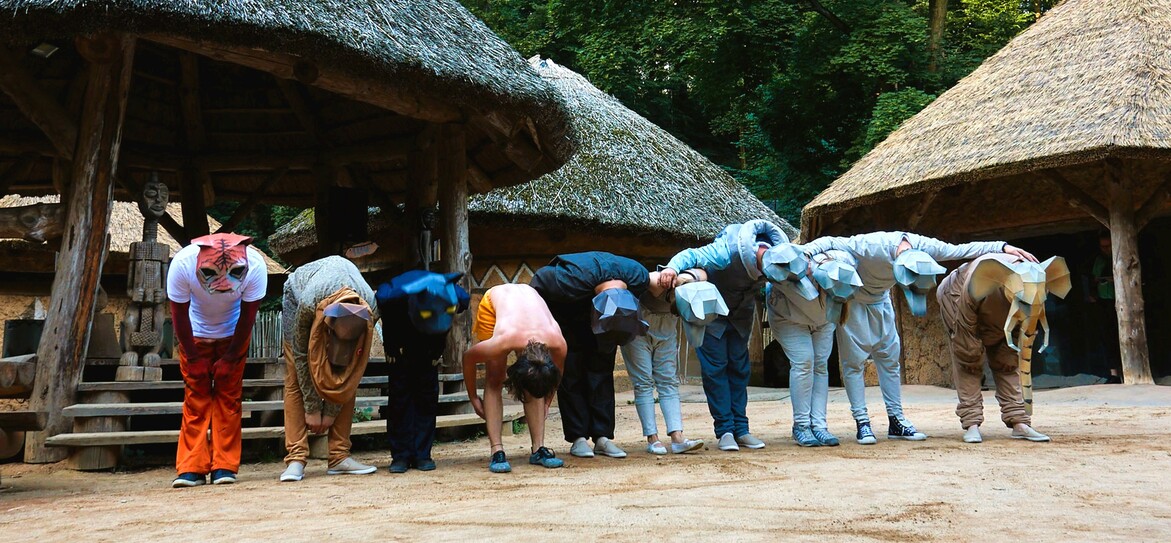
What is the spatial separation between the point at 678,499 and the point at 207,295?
2509mm

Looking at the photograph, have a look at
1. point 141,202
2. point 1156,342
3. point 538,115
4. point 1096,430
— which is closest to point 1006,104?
point 1156,342

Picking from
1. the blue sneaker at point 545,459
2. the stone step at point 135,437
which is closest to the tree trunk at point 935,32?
the stone step at point 135,437

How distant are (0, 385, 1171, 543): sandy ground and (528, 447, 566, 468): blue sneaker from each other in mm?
94

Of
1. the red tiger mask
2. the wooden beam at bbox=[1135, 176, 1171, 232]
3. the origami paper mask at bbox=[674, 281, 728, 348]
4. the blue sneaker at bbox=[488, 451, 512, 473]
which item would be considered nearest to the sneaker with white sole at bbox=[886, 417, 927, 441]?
the origami paper mask at bbox=[674, 281, 728, 348]

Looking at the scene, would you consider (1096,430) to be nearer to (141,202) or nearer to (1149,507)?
(1149,507)

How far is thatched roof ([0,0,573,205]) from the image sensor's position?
5.69m

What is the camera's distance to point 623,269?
5340 mm

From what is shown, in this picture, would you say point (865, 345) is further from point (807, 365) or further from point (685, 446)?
point (685, 446)

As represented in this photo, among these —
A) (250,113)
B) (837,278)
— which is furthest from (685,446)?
(250,113)

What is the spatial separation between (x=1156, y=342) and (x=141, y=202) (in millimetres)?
11528

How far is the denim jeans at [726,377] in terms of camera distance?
575 cm

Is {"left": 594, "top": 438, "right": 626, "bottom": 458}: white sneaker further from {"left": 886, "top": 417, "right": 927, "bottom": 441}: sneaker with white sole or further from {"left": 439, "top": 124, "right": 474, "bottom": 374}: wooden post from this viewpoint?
{"left": 439, "top": 124, "right": 474, "bottom": 374}: wooden post

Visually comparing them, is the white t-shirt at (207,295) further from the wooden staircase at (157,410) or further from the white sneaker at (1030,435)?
the white sneaker at (1030,435)

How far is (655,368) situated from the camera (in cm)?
571
